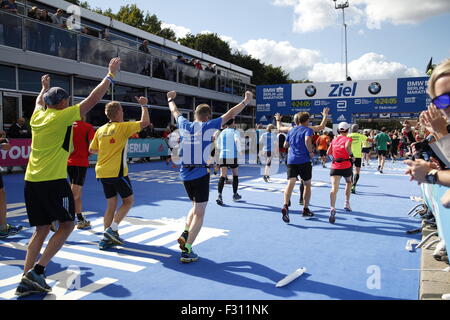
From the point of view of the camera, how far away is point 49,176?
3537 mm

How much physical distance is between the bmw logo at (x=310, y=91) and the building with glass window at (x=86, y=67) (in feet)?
Answer: 21.6

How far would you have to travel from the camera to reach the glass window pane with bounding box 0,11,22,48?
515 inches

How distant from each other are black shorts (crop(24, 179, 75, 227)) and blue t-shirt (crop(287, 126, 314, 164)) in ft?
14.5

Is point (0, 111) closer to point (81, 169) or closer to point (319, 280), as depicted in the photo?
point (81, 169)

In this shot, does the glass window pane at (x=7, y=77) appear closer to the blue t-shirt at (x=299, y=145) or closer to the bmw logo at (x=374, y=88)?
the blue t-shirt at (x=299, y=145)

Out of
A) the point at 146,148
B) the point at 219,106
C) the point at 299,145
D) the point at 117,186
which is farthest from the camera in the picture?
the point at 219,106

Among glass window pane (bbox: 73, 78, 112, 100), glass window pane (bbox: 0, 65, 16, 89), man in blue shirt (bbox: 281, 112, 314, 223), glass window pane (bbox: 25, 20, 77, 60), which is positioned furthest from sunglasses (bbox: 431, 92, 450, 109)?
glass window pane (bbox: 73, 78, 112, 100)

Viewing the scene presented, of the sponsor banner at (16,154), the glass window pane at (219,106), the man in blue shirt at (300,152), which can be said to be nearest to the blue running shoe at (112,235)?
the man in blue shirt at (300,152)

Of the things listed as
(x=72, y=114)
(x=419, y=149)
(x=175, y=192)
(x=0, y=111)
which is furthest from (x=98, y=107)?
(x=419, y=149)

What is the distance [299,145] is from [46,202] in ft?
15.2

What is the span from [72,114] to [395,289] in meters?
3.67

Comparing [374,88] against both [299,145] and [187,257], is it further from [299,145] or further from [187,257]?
[187,257]

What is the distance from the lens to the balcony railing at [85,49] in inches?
537

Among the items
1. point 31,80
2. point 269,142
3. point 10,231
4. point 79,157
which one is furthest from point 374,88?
point 10,231
